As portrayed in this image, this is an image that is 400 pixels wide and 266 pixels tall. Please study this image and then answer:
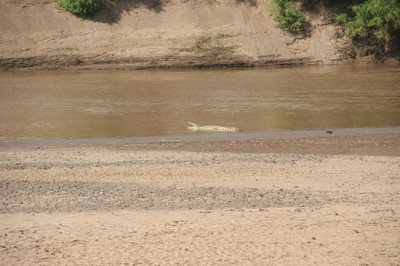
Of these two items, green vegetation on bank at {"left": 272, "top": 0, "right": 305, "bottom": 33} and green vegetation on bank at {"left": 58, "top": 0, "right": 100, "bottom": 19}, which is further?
green vegetation on bank at {"left": 272, "top": 0, "right": 305, "bottom": 33}

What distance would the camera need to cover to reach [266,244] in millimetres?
9055

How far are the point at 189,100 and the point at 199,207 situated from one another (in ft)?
47.8

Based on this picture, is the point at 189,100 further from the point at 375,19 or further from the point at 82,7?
the point at 375,19

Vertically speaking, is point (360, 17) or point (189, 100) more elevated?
point (360, 17)

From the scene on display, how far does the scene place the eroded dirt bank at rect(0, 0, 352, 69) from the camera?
3403 cm

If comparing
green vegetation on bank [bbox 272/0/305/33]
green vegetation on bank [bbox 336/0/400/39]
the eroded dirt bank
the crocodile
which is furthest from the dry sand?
green vegetation on bank [bbox 272/0/305/33]

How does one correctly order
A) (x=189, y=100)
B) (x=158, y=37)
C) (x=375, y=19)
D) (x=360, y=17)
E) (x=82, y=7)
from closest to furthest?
1. (x=189, y=100)
2. (x=158, y=37)
3. (x=375, y=19)
4. (x=360, y=17)
5. (x=82, y=7)

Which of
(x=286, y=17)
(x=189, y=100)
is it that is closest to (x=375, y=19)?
(x=286, y=17)

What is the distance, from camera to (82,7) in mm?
35969

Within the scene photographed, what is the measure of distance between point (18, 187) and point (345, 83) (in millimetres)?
18440

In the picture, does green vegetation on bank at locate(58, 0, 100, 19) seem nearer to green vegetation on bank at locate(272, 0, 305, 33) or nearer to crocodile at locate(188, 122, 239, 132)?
green vegetation on bank at locate(272, 0, 305, 33)

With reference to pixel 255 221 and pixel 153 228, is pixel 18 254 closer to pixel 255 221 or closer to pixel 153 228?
pixel 153 228

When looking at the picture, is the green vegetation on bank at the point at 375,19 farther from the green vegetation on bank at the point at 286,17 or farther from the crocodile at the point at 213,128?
the crocodile at the point at 213,128

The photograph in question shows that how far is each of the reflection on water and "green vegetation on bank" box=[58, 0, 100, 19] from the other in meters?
3.97
